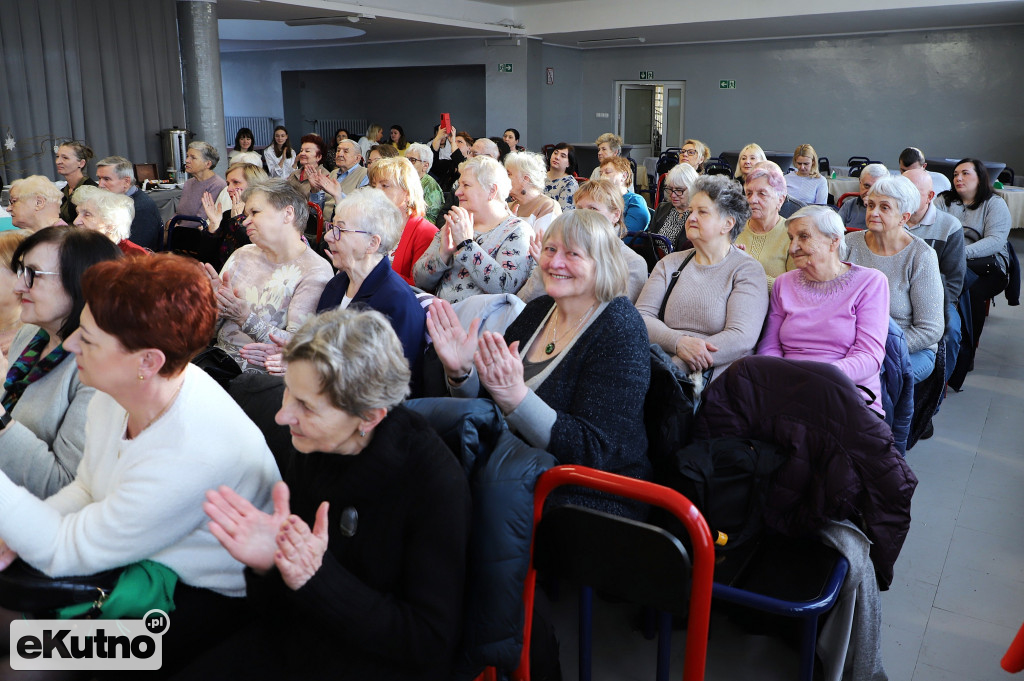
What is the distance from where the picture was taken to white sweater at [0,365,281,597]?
1.34 m

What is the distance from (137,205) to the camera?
488 centimetres

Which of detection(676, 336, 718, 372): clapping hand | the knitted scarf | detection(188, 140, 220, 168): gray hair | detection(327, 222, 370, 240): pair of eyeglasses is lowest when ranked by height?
detection(676, 336, 718, 372): clapping hand

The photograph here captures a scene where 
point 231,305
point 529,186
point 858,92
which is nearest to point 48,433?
point 231,305

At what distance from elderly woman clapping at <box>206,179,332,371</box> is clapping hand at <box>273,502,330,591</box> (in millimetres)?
1558

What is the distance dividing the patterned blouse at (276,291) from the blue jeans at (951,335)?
2.80 m

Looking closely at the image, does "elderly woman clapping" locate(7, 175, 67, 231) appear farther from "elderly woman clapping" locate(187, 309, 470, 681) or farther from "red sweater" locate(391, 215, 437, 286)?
"elderly woman clapping" locate(187, 309, 470, 681)

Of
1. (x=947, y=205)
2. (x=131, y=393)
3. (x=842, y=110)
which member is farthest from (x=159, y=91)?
(x=842, y=110)

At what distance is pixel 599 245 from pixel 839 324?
105 centimetres

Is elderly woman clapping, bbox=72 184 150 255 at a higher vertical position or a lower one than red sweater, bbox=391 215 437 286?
higher

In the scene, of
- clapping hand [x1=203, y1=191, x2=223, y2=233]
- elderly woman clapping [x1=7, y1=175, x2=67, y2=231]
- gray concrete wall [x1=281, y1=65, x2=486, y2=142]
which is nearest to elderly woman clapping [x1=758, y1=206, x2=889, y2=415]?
clapping hand [x1=203, y1=191, x2=223, y2=233]

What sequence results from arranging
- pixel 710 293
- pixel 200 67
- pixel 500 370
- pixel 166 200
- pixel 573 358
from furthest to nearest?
pixel 200 67
pixel 166 200
pixel 710 293
pixel 573 358
pixel 500 370

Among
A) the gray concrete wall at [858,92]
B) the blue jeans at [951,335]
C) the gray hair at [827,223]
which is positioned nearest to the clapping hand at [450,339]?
the gray hair at [827,223]

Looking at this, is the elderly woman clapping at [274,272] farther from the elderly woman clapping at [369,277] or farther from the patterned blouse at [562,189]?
the patterned blouse at [562,189]

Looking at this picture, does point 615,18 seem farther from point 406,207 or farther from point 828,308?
point 828,308
